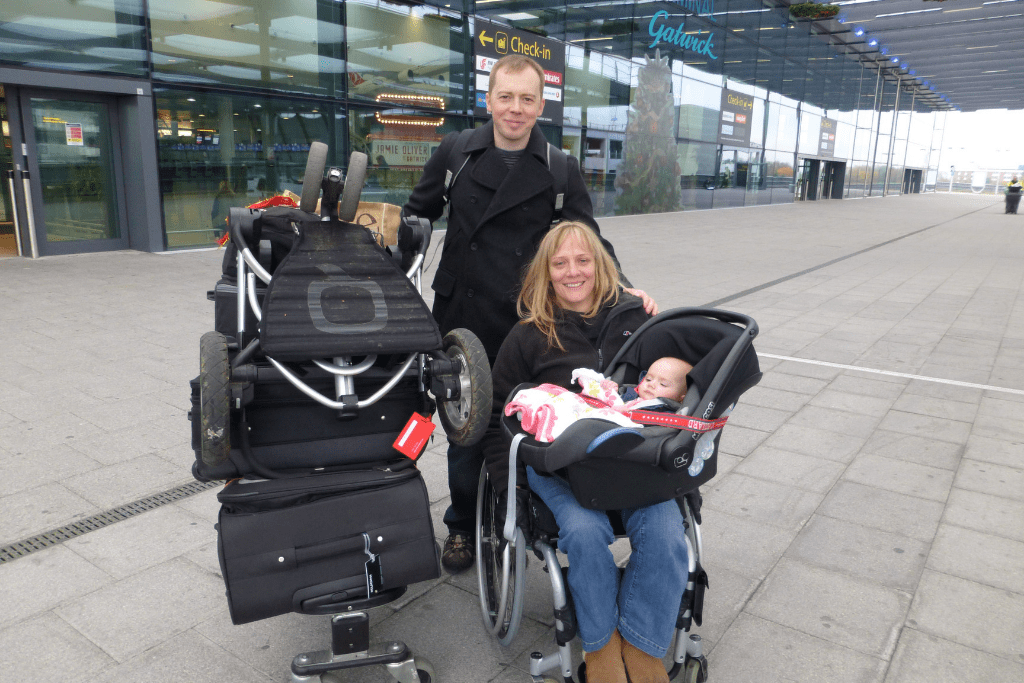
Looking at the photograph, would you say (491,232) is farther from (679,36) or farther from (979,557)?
(679,36)

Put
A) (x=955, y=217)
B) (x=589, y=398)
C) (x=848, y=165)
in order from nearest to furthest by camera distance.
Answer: (x=589, y=398) < (x=955, y=217) < (x=848, y=165)

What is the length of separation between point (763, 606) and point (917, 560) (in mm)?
811

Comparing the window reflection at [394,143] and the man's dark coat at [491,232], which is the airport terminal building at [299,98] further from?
the man's dark coat at [491,232]

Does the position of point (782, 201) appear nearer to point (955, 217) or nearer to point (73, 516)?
point (955, 217)

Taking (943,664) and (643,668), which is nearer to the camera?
(643,668)

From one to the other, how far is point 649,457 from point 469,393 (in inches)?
20.8

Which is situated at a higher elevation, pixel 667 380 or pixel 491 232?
pixel 491 232

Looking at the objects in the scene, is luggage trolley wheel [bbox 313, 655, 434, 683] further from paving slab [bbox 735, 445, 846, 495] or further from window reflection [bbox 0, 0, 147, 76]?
window reflection [bbox 0, 0, 147, 76]

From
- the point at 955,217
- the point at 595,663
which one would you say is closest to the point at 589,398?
the point at 595,663

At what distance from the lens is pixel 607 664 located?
2.00 meters

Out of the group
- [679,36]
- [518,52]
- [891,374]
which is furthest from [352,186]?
[679,36]

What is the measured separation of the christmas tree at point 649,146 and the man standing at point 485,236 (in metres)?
18.3

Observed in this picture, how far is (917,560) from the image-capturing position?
9.76 feet

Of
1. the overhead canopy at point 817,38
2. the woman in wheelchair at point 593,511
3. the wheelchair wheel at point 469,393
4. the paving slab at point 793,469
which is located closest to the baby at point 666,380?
the woman in wheelchair at point 593,511
